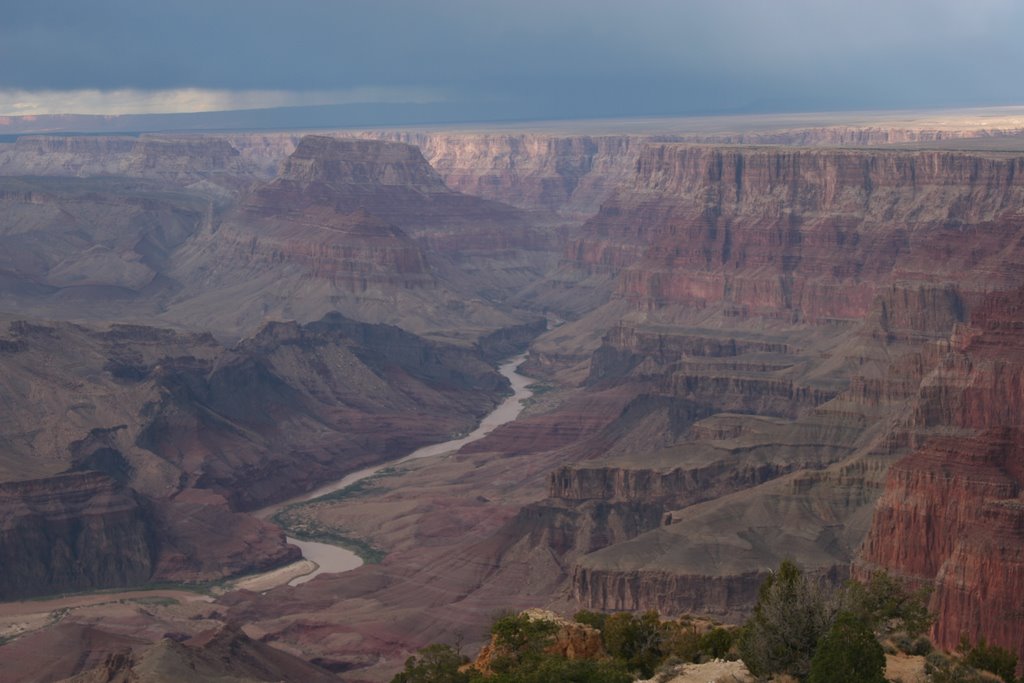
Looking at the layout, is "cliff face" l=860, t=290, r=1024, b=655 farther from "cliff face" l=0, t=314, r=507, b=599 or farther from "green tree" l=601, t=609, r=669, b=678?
"cliff face" l=0, t=314, r=507, b=599

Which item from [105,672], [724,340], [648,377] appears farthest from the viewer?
[724,340]

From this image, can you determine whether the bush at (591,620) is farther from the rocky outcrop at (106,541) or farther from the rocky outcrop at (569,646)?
the rocky outcrop at (106,541)

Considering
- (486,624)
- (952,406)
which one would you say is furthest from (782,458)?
(486,624)

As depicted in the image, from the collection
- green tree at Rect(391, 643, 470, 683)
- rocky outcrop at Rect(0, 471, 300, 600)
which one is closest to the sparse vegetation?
green tree at Rect(391, 643, 470, 683)

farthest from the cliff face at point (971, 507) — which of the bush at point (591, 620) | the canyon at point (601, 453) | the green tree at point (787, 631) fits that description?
the green tree at point (787, 631)

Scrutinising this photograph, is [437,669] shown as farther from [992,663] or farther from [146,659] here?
[992,663]

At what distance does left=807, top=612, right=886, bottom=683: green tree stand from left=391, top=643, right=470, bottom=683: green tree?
52.0ft

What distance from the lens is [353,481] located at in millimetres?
150375

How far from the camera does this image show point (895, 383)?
121375 mm

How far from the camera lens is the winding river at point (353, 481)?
390 ft

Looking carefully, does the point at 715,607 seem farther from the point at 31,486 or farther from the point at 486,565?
the point at 31,486

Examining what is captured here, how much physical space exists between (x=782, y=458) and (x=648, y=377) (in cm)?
5064

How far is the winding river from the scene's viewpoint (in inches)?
4680

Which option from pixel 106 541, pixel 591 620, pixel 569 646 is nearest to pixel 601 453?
pixel 106 541
